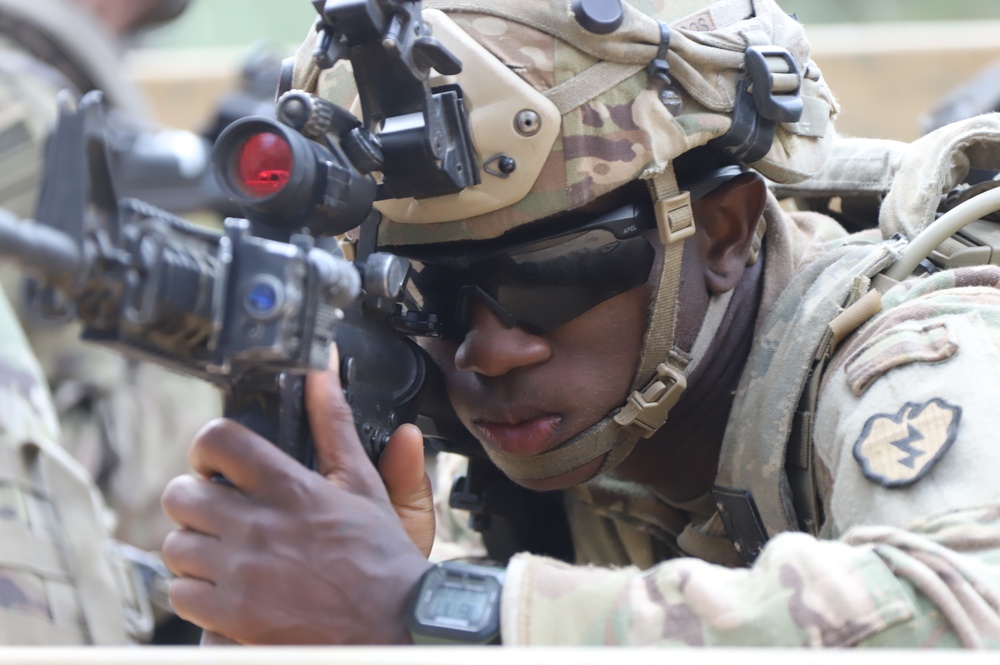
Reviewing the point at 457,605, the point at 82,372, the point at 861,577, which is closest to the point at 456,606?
the point at 457,605

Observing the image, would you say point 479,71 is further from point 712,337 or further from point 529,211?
point 712,337

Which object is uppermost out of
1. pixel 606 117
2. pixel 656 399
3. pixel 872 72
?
pixel 872 72

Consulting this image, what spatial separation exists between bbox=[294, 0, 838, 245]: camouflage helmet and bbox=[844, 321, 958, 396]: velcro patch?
525 millimetres

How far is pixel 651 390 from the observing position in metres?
2.55

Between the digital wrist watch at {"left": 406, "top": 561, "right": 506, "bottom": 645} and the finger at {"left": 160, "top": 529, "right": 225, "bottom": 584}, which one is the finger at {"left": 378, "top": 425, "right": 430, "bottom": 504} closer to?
the digital wrist watch at {"left": 406, "top": 561, "right": 506, "bottom": 645}

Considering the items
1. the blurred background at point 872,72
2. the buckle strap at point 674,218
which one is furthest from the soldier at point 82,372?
the blurred background at point 872,72

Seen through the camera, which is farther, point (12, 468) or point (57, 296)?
point (12, 468)

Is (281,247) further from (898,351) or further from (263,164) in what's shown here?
(898,351)

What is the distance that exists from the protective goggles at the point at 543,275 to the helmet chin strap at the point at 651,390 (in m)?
0.06

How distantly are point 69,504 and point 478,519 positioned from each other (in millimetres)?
976

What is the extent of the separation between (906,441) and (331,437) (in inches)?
34.3

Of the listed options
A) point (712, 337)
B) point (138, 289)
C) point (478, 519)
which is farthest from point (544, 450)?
point (138, 289)

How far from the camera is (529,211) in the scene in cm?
236

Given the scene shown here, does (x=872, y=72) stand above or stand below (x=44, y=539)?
above
